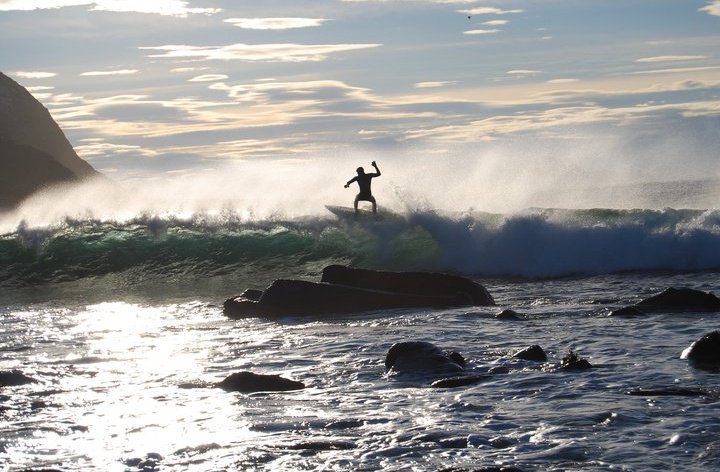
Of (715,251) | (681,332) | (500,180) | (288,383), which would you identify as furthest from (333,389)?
(500,180)

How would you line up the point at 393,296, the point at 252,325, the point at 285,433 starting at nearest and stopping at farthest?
the point at 285,433
the point at 252,325
the point at 393,296

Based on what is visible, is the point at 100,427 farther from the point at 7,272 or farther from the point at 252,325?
the point at 7,272

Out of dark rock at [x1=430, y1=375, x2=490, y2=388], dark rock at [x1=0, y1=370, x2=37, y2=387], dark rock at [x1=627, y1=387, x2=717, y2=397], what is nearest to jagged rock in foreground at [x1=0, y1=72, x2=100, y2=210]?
dark rock at [x1=0, y1=370, x2=37, y2=387]

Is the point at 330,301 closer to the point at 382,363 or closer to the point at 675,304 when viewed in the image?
the point at 382,363

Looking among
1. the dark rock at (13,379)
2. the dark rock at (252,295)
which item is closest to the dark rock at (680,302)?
the dark rock at (252,295)

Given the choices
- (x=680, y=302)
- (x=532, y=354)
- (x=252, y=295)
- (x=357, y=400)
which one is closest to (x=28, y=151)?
(x=252, y=295)

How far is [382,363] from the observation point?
13867 millimetres

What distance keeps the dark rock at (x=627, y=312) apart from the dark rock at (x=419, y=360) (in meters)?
5.06

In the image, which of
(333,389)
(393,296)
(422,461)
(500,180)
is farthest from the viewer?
(500,180)

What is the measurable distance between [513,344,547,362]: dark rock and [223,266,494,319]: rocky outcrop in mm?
5932

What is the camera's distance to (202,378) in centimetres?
1329

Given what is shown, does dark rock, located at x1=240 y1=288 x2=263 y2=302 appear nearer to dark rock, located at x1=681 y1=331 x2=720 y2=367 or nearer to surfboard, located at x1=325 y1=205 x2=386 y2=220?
dark rock, located at x1=681 y1=331 x2=720 y2=367

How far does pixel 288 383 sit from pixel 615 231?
18.2 metres

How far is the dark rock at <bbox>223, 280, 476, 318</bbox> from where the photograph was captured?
19609 mm
